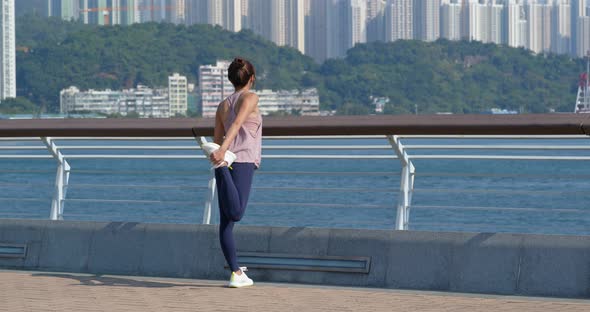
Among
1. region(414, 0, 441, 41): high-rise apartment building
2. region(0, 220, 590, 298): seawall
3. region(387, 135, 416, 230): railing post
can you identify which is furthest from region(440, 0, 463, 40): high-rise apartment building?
region(387, 135, 416, 230): railing post

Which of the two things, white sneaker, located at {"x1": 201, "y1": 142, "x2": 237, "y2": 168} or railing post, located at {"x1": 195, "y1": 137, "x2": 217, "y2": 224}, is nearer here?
white sneaker, located at {"x1": 201, "y1": 142, "x2": 237, "y2": 168}

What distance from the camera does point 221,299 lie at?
22.6 ft

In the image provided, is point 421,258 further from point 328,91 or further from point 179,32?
point 179,32

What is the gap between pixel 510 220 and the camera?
46188 millimetres

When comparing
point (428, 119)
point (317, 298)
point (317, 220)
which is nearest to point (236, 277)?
point (317, 298)

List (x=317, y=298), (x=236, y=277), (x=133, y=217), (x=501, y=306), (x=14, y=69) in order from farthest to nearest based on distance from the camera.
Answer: (x=14, y=69) < (x=133, y=217) < (x=236, y=277) < (x=317, y=298) < (x=501, y=306)

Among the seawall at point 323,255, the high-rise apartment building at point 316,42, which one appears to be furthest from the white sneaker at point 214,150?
the high-rise apartment building at point 316,42

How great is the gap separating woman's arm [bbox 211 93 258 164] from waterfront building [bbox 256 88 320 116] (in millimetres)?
129454

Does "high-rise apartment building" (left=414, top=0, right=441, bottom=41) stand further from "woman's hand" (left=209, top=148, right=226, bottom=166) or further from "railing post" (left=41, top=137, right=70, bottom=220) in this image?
"woman's hand" (left=209, top=148, right=226, bottom=166)

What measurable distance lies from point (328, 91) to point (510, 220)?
100 meters

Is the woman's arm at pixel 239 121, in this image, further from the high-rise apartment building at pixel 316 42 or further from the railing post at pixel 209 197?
the high-rise apartment building at pixel 316 42

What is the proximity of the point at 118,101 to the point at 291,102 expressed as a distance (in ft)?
67.0

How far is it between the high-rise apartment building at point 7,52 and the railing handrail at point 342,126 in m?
144

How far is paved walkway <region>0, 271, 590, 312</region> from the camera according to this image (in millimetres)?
6500
